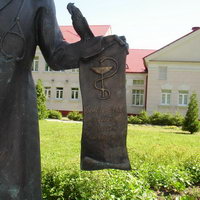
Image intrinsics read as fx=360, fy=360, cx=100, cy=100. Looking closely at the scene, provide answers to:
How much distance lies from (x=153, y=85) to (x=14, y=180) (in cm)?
2616

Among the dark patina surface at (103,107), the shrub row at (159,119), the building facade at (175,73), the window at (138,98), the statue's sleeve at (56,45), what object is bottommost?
the shrub row at (159,119)

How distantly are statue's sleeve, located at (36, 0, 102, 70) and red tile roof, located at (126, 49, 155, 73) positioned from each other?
26501mm

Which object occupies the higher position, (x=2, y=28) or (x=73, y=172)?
(x=2, y=28)

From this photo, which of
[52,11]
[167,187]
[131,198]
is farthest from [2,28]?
[167,187]

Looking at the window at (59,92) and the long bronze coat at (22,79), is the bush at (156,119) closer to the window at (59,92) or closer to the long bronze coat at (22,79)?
the window at (59,92)

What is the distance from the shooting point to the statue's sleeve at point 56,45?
1883mm

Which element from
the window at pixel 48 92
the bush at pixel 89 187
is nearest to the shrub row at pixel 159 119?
the window at pixel 48 92

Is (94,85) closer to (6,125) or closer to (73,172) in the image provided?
(6,125)

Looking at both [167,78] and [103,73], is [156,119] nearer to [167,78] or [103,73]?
[167,78]

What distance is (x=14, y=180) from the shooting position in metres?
1.81

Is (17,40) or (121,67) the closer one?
(17,40)

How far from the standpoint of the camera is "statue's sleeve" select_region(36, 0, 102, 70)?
6.18ft

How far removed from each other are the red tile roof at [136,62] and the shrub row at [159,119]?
16.2 feet

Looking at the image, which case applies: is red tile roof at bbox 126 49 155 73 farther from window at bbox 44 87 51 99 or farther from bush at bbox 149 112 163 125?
window at bbox 44 87 51 99
